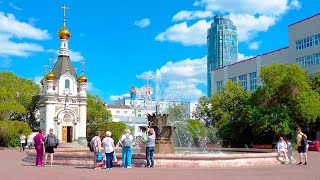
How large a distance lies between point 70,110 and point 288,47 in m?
31.6

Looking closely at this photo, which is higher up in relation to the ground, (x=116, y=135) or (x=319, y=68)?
(x=319, y=68)

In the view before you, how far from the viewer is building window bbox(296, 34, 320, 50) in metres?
54.6

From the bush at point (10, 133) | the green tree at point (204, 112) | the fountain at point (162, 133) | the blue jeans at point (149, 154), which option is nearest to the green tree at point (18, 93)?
the bush at point (10, 133)

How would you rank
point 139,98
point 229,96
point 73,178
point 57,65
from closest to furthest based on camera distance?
point 73,178 < point 229,96 < point 57,65 < point 139,98

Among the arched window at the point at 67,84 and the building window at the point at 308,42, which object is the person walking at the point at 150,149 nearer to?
the arched window at the point at 67,84

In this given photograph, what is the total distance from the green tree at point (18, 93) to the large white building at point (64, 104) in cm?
381

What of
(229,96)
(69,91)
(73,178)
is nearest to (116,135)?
(69,91)

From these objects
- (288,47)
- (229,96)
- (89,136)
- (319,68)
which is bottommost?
(89,136)

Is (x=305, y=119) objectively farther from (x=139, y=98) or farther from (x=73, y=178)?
(x=139, y=98)

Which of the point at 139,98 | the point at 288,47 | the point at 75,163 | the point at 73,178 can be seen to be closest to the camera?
the point at 73,178

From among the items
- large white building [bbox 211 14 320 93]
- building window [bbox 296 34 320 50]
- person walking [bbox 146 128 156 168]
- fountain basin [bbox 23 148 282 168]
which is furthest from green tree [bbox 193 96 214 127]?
person walking [bbox 146 128 156 168]

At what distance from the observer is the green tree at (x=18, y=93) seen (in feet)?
179

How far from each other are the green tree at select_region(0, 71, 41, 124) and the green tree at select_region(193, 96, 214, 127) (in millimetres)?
23011

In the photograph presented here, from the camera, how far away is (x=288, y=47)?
6078 centimetres
